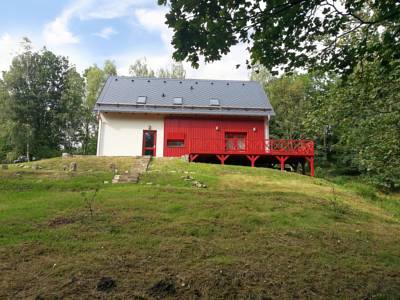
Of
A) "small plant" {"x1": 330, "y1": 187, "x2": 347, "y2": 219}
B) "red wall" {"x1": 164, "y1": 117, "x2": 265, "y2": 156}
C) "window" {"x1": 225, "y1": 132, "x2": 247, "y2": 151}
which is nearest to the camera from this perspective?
"small plant" {"x1": 330, "y1": 187, "x2": 347, "y2": 219}

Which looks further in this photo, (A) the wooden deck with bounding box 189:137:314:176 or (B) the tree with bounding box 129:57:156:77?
(B) the tree with bounding box 129:57:156:77

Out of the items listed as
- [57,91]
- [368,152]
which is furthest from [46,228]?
[57,91]

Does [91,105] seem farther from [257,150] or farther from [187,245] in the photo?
[187,245]

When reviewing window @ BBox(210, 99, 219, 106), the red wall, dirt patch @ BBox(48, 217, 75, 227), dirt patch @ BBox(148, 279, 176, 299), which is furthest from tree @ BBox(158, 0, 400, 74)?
window @ BBox(210, 99, 219, 106)

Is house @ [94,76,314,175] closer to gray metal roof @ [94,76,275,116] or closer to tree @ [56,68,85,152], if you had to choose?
gray metal roof @ [94,76,275,116]

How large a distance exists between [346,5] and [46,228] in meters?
5.96

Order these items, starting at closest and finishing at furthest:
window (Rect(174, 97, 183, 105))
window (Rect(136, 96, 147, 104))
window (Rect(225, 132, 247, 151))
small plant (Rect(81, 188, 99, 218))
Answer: small plant (Rect(81, 188, 99, 218)), window (Rect(225, 132, 247, 151)), window (Rect(136, 96, 147, 104)), window (Rect(174, 97, 183, 105))

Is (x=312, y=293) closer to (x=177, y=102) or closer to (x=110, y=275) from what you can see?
(x=110, y=275)

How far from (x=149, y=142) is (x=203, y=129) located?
123 inches

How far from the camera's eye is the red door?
19.1 meters

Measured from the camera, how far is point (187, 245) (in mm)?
5531

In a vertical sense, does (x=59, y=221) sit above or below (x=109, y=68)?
below

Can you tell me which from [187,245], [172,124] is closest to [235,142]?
[172,124]

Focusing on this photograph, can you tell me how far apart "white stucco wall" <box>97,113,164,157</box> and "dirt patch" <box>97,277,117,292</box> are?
1477 centimetres
